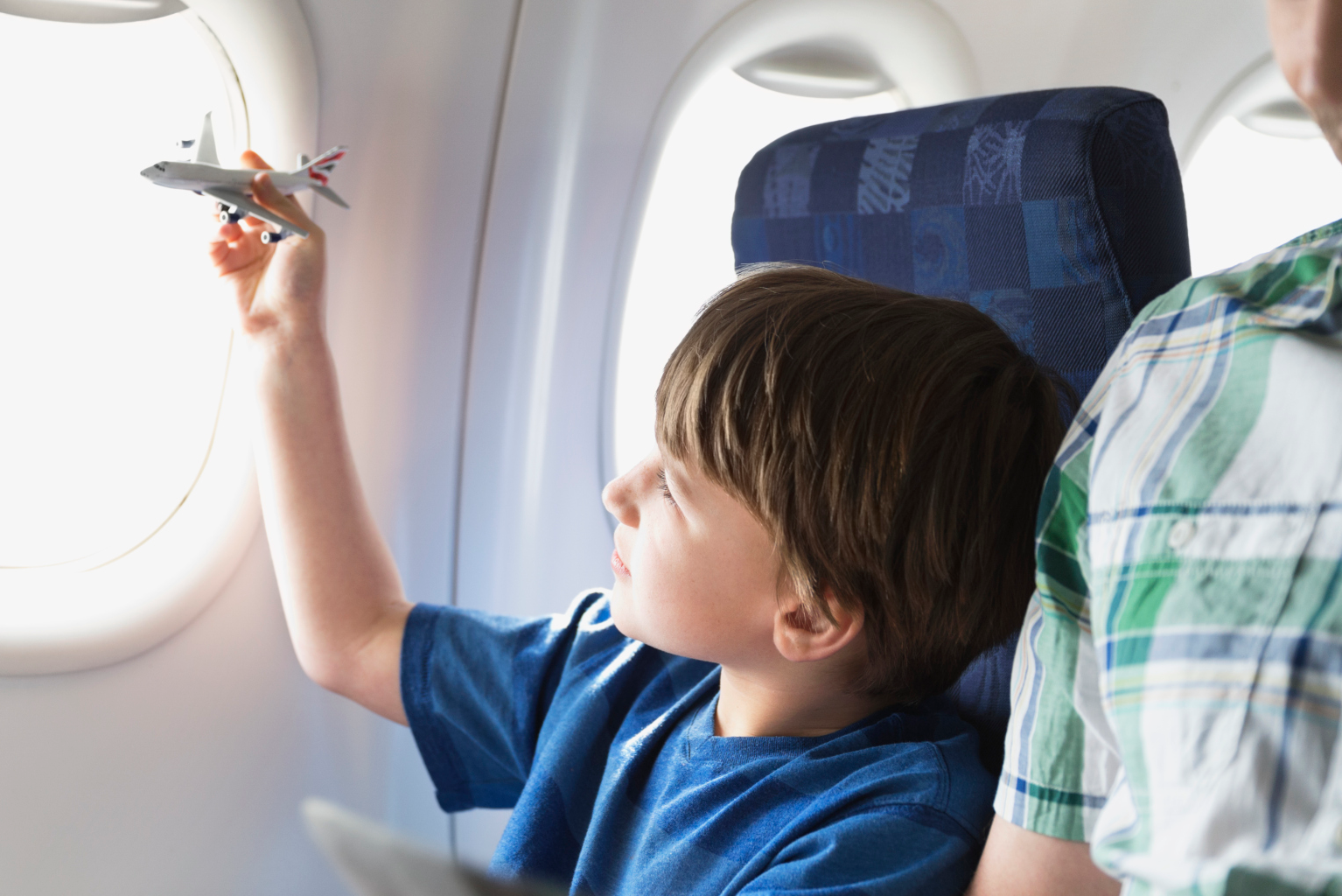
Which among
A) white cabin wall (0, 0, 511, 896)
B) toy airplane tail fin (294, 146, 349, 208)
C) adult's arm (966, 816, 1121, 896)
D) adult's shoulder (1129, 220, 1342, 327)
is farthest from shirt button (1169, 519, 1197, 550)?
white cabin wall (0, 0, 511, 896)

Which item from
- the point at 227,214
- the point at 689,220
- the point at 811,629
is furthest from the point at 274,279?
the point at 689,220

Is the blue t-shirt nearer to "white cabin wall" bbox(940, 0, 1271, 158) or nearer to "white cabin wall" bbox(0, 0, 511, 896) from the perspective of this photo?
"white cabin wall" bbox(0, 0, 511, 896)

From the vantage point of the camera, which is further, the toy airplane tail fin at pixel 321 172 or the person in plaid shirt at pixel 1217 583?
the toy airplane tail fin at pixel 321 172

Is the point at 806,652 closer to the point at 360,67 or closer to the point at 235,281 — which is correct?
the point at 235,281

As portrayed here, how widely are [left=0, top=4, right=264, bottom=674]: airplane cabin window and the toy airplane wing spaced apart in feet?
0.82

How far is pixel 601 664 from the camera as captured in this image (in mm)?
1147

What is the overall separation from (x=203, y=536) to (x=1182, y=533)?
1105 millimetres

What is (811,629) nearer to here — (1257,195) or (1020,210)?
(1020,210)

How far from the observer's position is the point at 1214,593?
547 mm

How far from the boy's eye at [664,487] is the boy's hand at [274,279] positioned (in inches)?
18.9

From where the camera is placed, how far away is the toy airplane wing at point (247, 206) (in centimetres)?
99

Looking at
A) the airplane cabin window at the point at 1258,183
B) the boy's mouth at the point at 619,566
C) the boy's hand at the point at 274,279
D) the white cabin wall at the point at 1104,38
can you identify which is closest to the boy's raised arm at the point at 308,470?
the boy's hand at the point at 274,279

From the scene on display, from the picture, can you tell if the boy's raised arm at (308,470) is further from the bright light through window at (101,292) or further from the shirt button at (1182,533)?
the shirt button at (1182,533)

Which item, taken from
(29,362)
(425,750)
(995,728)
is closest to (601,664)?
(425,750)
